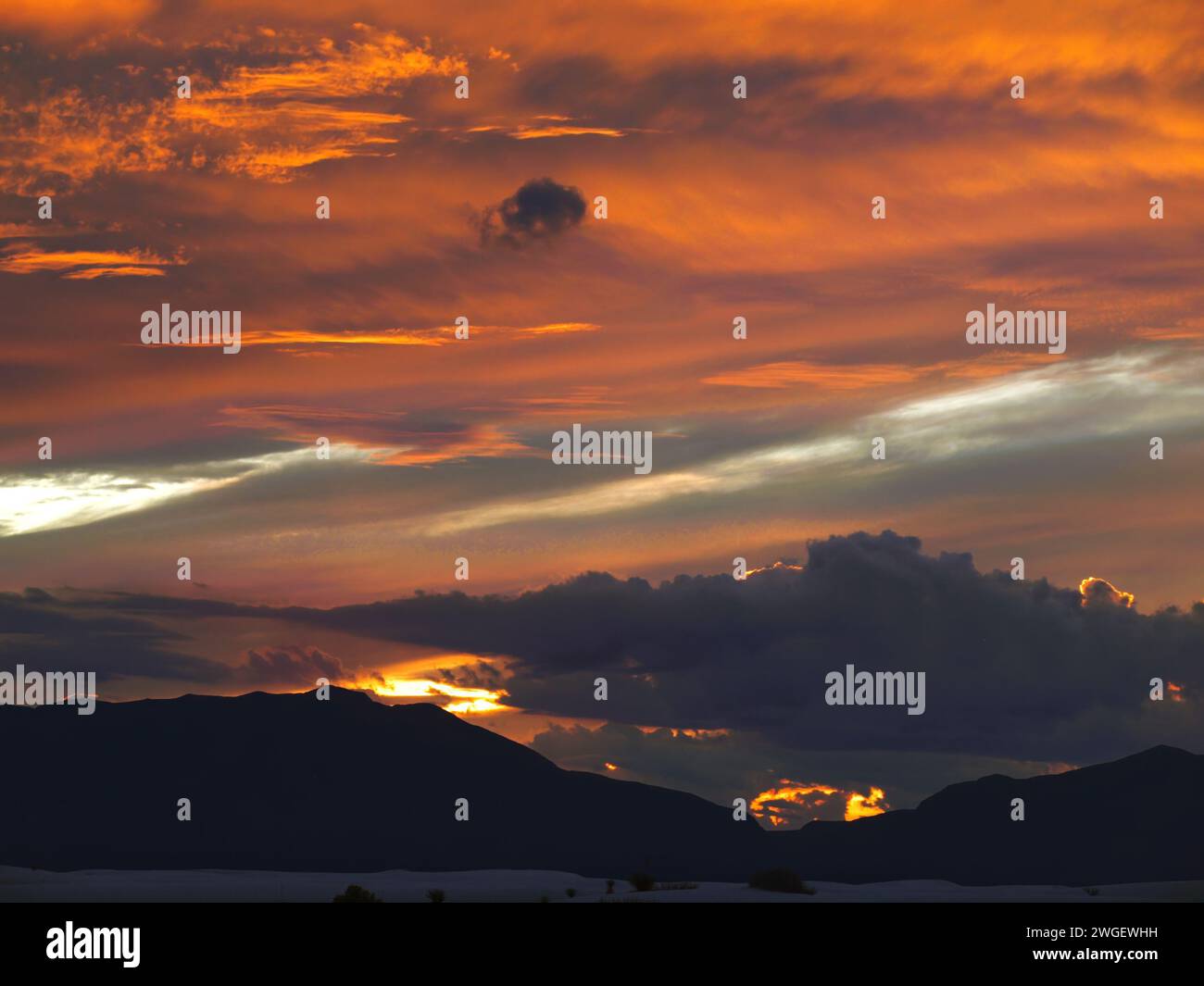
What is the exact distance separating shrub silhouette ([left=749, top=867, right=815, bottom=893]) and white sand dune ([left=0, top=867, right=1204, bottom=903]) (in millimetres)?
649

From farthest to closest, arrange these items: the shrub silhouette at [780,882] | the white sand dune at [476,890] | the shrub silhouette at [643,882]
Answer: the shrub silhouette at [780,882] → the shrub silhouette at [643,882] → the white sand dune at [476,890]

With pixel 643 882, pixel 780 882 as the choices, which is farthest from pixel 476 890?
pixel 780 882

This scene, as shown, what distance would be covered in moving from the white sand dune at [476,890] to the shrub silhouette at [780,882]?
65 centimetres

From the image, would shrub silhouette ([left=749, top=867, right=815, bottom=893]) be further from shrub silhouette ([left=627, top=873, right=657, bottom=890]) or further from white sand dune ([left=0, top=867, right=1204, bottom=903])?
shrub silhouette ([left=627, top=873, right=657, bottom=890])

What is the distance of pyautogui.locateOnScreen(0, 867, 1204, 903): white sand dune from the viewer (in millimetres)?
57281

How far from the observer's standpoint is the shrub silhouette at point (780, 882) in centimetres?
6082

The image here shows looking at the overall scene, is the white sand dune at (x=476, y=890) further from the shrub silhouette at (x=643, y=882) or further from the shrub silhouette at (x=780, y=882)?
the shrub silhouette at (x=780, y=882)

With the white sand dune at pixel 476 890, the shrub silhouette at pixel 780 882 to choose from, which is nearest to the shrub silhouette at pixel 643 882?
the white sand dune at pixel 476 890

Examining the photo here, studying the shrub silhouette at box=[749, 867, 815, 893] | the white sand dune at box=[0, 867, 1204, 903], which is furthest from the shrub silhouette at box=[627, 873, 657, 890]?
the shrub silhouette at box=[749, 867, 815, 893]

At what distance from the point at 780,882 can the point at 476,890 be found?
12641 millimetres

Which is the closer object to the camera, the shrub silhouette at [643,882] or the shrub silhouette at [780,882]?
the shrub silhouette at [643,882]
